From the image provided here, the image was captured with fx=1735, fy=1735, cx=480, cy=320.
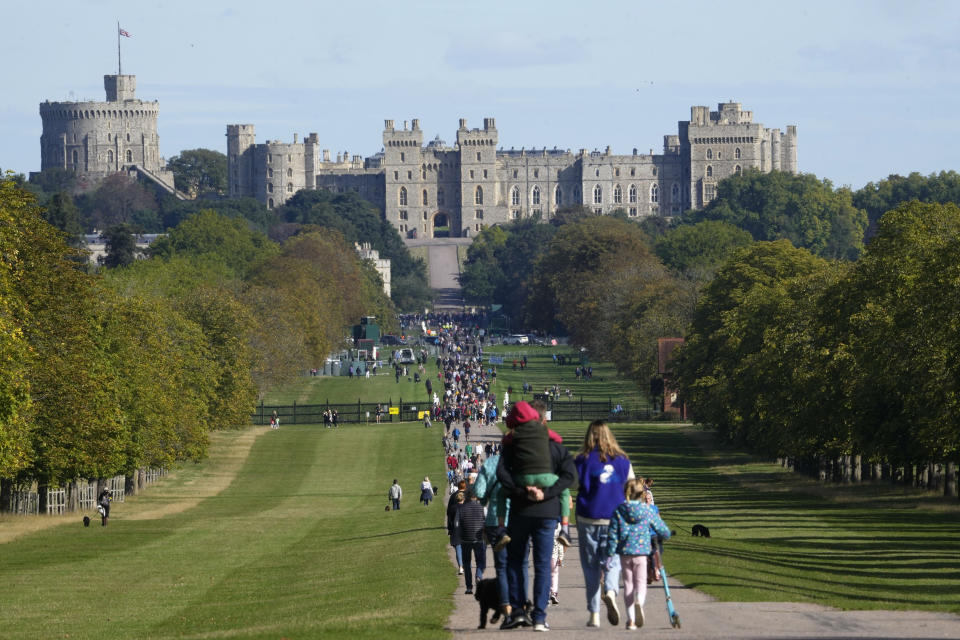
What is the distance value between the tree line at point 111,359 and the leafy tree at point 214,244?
119 ft

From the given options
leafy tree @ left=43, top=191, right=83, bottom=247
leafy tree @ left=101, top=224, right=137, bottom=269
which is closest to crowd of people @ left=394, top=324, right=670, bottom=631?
leafy tree @ left=43, top=191, right=83, bottom=247

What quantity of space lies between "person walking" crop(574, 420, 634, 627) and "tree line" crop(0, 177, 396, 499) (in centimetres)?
1917

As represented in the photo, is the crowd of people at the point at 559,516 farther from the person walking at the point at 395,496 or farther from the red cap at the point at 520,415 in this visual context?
the person walking at the point at 395,496

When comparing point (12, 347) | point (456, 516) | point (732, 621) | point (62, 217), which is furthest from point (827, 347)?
point (62, 217)

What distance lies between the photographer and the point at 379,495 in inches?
2131

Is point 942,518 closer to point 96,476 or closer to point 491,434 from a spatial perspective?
point 96,476

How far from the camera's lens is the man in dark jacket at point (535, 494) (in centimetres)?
Result: 1614

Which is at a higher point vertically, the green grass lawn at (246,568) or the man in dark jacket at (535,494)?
the man in dark jacket at (535,494)

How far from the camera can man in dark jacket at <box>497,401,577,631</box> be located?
16.1 metres

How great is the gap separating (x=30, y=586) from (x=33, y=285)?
15.1 m

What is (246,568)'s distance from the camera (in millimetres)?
30891

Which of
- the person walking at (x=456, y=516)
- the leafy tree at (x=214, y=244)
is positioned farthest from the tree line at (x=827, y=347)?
the leafy tree at (x=214, y=244)

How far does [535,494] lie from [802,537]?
1872cm

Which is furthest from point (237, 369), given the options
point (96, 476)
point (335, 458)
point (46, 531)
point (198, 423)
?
point (46, 531)
